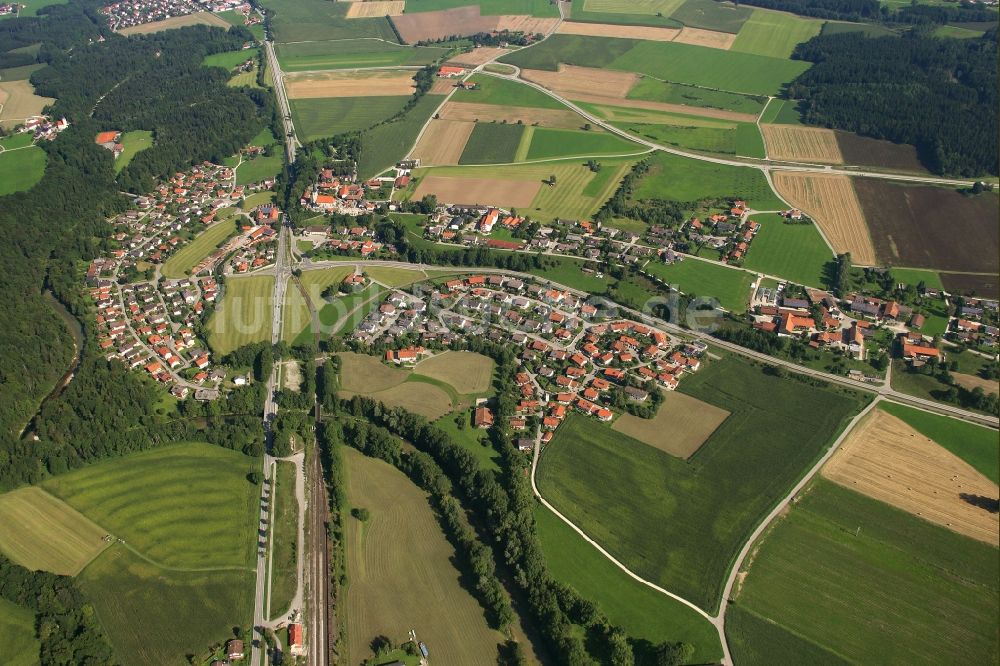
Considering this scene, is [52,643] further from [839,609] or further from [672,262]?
[672,262]

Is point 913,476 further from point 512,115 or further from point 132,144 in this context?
point 132,144

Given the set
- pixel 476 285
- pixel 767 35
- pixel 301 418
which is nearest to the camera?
pixel 301 418

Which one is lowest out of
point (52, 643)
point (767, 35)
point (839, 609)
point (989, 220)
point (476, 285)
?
point (52, 643)

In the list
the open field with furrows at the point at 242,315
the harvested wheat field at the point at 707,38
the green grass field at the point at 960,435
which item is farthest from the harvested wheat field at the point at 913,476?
the harvested wheat field at the point at 707,38

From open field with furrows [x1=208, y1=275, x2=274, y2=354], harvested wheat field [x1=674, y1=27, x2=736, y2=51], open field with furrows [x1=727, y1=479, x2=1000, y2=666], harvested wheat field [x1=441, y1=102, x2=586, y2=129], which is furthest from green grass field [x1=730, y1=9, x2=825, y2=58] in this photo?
open field with furrows [x1=727, y1=479, x2=1000, y2=666]

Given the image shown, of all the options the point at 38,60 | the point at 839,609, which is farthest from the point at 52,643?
the point at 38,60

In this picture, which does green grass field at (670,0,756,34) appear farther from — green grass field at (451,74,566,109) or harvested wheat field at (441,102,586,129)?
harvested wheat field at (441,102,586,129)

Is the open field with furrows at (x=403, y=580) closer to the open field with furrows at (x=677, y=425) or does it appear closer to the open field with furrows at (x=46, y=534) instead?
the open field with furrows at (x=677, y=425)

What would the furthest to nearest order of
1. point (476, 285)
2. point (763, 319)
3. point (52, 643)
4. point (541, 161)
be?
point (541, 161) → point (476, 285) → point (763, 319) → point (52, 643)
